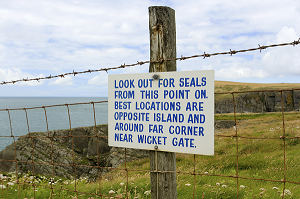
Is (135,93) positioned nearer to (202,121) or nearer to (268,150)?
(202,121)

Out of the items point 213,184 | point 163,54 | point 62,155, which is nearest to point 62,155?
point 62,155

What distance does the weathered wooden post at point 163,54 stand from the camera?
8.91ft

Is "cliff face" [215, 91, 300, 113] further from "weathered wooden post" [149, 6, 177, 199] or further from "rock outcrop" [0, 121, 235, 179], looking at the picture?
"weathered wooden post" [149, 6, 177, 199]

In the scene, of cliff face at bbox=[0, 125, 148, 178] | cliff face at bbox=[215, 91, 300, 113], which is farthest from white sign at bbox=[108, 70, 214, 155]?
cliff face at bbox=[215, 91, 300, 113]

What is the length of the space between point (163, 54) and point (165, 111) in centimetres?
70

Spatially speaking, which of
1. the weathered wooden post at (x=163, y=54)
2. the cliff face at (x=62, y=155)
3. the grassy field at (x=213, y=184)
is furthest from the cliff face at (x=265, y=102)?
the weathered wooden post at (x=163, y=54)

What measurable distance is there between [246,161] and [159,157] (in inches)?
200

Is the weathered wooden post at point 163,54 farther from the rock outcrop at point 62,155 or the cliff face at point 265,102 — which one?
the cliff face at point 265,102

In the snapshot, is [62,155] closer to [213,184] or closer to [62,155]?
[62,155]

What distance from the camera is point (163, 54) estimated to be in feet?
8.90

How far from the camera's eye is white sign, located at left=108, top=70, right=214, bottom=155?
8.32 ft

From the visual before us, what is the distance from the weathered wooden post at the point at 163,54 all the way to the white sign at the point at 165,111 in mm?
138

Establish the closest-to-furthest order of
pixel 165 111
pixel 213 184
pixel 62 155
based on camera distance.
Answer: pixel 165 111
pixel 213 184
pixel 62 155

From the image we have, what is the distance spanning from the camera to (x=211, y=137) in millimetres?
2506
